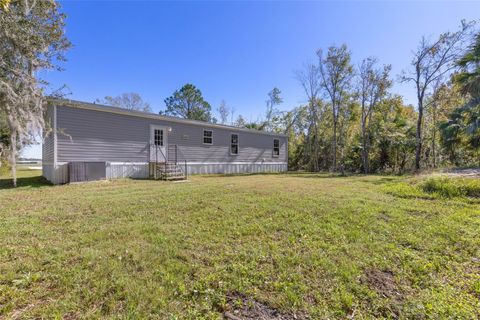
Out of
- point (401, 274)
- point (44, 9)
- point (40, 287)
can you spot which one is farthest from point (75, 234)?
point (44, 9)

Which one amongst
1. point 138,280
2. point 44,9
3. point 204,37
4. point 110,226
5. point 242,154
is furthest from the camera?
point 242,154

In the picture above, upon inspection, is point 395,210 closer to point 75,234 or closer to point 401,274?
point 401,274

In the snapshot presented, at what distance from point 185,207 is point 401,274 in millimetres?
3831

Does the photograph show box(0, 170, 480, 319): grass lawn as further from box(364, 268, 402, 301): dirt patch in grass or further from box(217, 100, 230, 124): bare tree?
box(217, 100, 230, 124): bare tree

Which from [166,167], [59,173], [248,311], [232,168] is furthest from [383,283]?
[232,168]

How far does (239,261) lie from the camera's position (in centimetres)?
261

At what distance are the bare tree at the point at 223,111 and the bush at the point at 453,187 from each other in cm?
2746

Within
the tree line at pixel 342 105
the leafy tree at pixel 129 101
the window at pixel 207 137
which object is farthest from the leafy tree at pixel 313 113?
the leafy tree at pixel 129 101

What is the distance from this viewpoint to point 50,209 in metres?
4.61

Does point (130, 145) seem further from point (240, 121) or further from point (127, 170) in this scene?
point (240, 121)

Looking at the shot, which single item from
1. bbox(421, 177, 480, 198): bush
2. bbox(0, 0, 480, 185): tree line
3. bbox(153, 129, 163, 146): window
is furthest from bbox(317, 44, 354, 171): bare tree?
bbox(153, 129, 163, 146): window

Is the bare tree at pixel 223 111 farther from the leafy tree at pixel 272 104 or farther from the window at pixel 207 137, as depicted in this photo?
the window at pixel 207 137

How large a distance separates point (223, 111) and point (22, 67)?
25866mm

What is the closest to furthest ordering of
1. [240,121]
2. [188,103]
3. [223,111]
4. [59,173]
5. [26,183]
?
[59,173] < [26,183] < [188,103] < [240,121] < [223,111]
